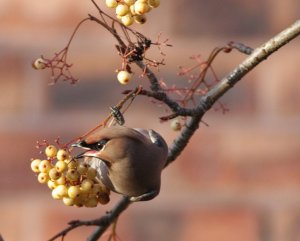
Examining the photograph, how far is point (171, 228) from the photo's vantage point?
1.36m

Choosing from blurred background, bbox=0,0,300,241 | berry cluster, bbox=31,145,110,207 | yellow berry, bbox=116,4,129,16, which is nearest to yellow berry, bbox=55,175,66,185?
berry cluster, bbox=31,145,110,207

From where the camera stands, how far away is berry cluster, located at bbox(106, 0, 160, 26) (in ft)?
1.78

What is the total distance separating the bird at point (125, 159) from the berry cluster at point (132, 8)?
0.21ft

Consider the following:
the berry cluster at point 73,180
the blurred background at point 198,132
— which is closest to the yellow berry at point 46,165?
the berry cluster at point 73,180

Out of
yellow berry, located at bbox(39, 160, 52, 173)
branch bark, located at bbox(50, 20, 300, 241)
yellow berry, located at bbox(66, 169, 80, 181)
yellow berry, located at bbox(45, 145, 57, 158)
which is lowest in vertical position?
yellow berry, located at bbox(66, 169, 80, 181)

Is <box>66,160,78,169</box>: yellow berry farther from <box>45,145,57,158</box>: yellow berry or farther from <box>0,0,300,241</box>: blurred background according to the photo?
<box>0,0,300,241</box>: blurred background

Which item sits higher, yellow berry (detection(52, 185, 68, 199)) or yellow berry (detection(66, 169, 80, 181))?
yellow berry (detection(66, 169, 80, 181))

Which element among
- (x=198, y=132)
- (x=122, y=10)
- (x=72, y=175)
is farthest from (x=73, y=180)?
(x=198, y=132)

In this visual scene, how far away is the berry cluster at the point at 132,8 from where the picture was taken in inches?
21.3

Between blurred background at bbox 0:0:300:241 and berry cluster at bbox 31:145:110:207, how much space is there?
750mm

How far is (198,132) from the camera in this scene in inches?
53.5

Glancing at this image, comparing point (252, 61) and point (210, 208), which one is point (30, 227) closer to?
point (210, 208)

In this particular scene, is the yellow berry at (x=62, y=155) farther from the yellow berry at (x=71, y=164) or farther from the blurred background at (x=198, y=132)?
the blurred background at (x=198, y=132)

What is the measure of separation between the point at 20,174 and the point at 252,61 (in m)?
0.78
